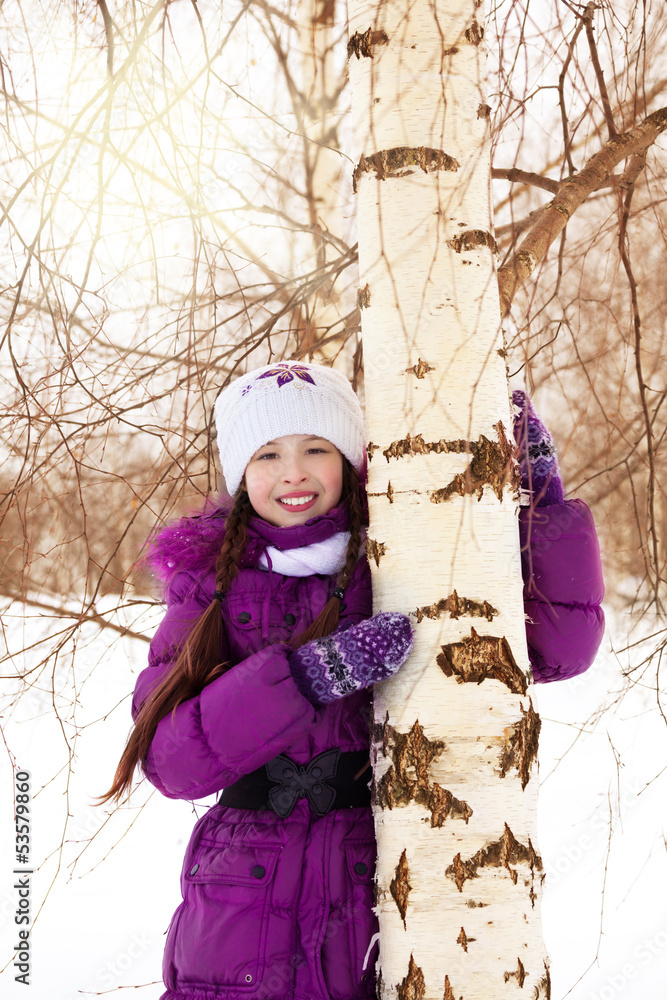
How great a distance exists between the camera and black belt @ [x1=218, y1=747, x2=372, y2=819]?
4.65 ft

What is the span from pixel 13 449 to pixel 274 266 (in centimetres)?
138

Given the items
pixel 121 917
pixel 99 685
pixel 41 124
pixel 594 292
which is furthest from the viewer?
pixel 99 685

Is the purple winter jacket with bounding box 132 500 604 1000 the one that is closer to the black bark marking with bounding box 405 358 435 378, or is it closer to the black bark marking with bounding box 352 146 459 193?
the black bark marking with bounding box 405 358 435 378

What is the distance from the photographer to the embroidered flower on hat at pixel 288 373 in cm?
165

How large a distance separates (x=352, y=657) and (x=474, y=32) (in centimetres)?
95

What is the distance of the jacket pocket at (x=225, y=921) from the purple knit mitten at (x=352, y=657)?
0.30 metres

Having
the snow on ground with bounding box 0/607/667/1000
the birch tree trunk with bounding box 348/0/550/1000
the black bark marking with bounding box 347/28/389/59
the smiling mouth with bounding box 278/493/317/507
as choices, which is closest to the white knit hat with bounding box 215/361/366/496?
the smiling mouth with bounding box 278/493/317/507

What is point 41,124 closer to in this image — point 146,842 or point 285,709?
point 285,709

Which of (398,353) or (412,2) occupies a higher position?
(412,2)

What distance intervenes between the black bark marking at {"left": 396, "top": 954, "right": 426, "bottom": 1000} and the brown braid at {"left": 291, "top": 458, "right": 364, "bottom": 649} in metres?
0.50

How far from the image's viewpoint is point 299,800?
4.68 ft

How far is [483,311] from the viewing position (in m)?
1.26

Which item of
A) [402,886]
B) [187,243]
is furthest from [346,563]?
[187,243]

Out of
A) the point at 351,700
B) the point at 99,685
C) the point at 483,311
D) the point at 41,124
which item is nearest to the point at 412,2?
the point at 483,311
